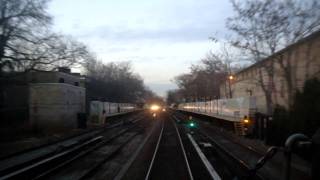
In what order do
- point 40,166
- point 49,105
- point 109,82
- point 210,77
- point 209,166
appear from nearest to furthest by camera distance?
1. point 209,166
2. point 40,166
3. point 49,105
4. point 210,77
5. point 109,82

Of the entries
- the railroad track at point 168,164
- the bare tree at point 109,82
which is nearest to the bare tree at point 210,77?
the bare tree at point 109,82

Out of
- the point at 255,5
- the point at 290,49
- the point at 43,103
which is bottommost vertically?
the point at 43,103

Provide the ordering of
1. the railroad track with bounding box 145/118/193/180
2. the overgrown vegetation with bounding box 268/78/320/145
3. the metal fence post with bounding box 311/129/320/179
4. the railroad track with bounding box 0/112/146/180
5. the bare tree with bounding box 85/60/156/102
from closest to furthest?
the metal fence post with bounding box 311/129/320/179 < the railroad track with bounding box 145/118/193/180 < the railroad track with bounding box 0/112/146/180 < the overgrown vegetation with bounding box 268/78/320/145 < the bare tree with bounding box 85/60/156/102

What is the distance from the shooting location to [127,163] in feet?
73.5

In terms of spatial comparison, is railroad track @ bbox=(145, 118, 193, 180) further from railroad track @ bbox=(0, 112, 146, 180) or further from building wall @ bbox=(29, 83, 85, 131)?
building wall @ bbox=(29, 83, 85, 131)

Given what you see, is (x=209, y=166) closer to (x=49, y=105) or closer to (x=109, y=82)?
(x=49, y=105)

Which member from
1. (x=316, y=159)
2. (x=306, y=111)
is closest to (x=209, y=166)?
(x=306, y=111)

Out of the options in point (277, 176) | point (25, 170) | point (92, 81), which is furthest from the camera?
point (92, 81)

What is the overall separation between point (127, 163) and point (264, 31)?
18.0m

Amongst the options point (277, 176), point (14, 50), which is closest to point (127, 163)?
point (277, 176)

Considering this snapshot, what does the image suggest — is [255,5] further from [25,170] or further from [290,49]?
[25,170]

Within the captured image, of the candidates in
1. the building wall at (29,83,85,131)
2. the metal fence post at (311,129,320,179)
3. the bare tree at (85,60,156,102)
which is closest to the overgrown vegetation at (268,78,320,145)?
the metal fence post at (311,129,320,179)

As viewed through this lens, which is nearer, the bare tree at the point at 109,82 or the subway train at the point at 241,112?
the subway train at the point at 241,112

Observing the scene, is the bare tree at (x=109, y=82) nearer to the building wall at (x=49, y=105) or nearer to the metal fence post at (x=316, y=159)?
the building wall at (x=49, y=105)
